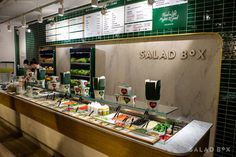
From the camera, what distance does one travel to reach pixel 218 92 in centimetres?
314

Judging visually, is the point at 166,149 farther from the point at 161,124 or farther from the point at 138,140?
the point at 161,124

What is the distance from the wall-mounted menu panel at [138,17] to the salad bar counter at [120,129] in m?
1.98

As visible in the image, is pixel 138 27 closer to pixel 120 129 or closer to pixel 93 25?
pixel 93 25

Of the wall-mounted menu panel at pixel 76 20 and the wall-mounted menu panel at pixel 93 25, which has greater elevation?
the wall-mounted menu panel at pixel 76 20

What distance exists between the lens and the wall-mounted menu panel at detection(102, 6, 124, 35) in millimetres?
4477

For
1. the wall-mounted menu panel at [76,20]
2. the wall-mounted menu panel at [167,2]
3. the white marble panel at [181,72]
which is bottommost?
the white marble panel at [181,72]

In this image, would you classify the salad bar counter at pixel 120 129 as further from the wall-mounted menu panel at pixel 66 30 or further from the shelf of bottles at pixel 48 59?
the shelf of bottles at pixel 48 59

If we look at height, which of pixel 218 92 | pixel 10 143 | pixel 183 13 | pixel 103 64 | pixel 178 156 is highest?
pixel 183 13

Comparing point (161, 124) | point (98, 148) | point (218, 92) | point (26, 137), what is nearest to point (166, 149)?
point (161, 124)

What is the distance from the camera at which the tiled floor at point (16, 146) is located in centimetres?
348

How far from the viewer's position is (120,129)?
2.19 m

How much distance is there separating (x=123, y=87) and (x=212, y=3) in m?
2.11

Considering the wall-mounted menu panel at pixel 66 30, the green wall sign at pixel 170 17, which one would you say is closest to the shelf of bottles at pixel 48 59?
the wall-mounted menu panel at pixel 66 30

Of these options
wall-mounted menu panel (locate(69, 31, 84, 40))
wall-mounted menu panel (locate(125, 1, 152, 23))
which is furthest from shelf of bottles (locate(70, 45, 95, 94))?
wall-mounted menu panel (locate(125, 1, 152, 23))
